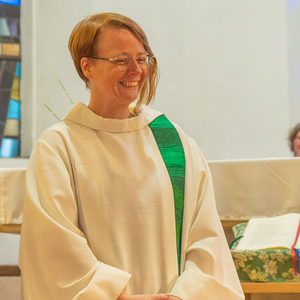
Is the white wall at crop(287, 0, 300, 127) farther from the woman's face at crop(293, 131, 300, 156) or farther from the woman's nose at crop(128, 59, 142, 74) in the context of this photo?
the woman's nose at crop(128, 59, 142, 74)

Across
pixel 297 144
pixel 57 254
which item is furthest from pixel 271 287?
pixel 297 144

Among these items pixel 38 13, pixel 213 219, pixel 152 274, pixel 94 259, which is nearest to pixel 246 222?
pixel 213 219

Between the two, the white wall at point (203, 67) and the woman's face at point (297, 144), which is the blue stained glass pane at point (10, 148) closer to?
the white wall at point (203, 67)

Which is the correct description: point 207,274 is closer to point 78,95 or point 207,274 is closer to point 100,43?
point 100,43

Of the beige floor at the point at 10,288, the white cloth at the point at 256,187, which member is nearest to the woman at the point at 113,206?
the white cloth at the point at 256,187

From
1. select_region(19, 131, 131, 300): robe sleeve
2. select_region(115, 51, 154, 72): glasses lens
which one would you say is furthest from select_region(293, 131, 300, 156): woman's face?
select_region(19, 131, 131, 300): robe sleeve

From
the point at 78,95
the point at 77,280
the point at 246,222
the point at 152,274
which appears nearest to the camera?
the point at 77,280

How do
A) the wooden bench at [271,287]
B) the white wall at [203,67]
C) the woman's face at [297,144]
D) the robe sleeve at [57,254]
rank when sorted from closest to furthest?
the robe sleeve at [57,254] → the wooden bench at [271,287] → the woman's face at [297,144] → the white wall at [203,67]

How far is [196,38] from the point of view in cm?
541

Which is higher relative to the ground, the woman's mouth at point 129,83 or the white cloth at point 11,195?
the woman's mouth at point 129,83

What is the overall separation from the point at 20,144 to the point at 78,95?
0.91 m

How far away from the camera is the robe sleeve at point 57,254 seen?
1.40 metres

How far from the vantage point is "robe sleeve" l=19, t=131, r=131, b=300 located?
1.40 meters

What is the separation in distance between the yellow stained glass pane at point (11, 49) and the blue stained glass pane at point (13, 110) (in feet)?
1.91
